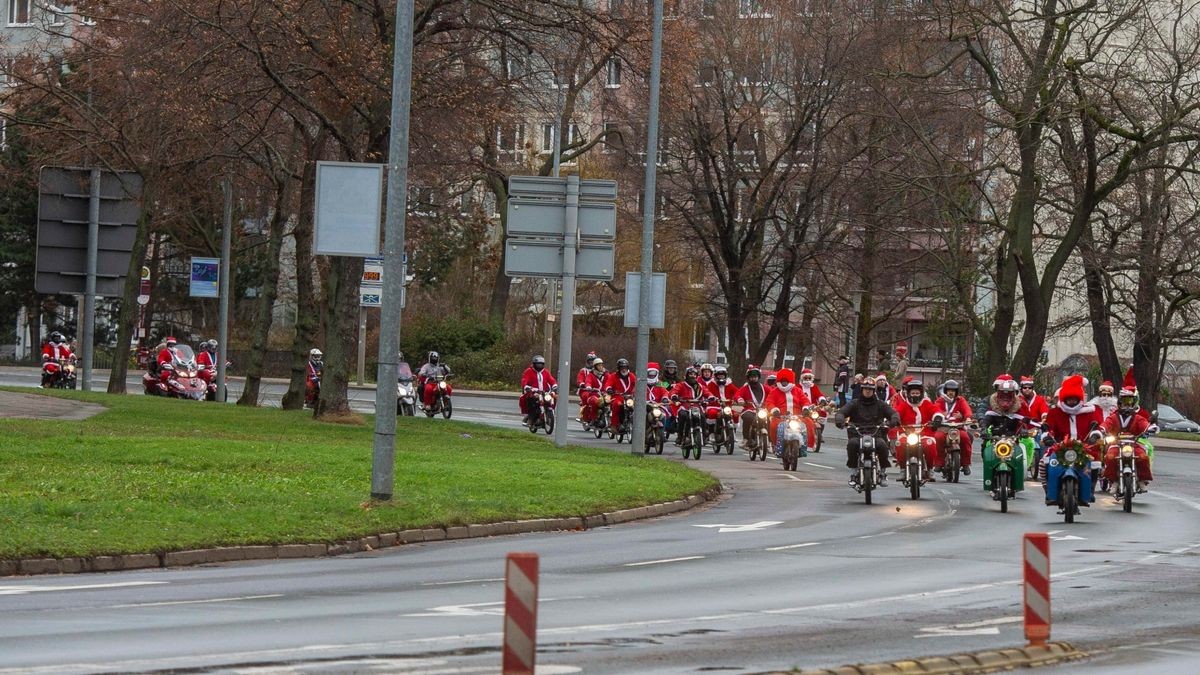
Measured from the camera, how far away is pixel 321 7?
3519cm

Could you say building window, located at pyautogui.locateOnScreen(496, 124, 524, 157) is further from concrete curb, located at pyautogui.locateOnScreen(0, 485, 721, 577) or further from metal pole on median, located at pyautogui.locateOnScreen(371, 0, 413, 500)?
metal pole on median, located at pyautogui.locateOnScreen(371, 0, 413, 500)

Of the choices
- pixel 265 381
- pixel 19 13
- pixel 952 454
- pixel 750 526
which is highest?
pixel 19 13

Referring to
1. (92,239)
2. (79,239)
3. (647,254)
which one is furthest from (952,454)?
(79,239)

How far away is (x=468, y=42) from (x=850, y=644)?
25.6 m

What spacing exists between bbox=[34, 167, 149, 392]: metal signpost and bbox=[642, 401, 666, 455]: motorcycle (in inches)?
416

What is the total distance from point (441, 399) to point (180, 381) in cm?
920

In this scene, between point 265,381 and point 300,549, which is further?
point 265,381

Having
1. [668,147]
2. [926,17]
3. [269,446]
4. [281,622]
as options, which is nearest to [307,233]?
[269,446]

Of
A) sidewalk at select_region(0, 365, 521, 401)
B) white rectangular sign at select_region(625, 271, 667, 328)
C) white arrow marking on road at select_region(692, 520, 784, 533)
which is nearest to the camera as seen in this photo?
white arrow marking on road at select_region(692, 520, 784, 533)

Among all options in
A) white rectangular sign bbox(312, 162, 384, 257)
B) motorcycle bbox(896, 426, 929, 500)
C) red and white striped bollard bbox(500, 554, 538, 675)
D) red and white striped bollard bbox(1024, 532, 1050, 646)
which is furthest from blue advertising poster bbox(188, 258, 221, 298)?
red and white striped bollard bbox(500, 554, 538, 675)

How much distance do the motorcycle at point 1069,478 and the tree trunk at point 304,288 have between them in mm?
18522

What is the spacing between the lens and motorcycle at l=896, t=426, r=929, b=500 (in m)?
28.1

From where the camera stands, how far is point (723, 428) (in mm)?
38719

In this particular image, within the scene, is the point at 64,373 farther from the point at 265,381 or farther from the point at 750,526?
the point at 750,526
